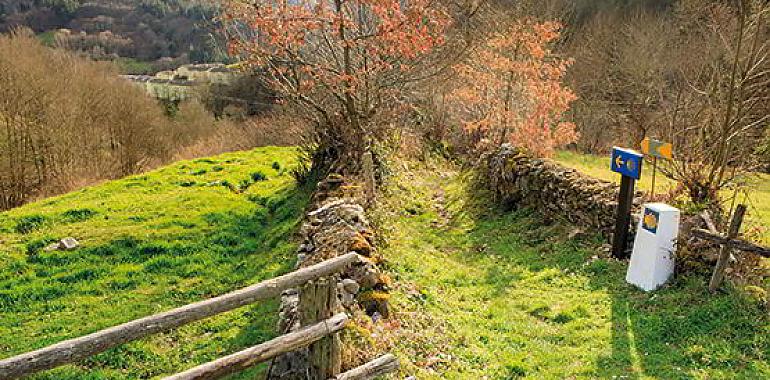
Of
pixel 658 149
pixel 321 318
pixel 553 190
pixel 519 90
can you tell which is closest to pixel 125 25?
pixel 519 90

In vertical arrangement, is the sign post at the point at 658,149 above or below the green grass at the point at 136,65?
below

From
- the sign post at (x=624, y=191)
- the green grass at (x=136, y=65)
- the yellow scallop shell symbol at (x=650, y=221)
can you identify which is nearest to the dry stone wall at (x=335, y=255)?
the yellow scallop shell symbol at (x=650, y=221)

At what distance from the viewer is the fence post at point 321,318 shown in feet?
15.4

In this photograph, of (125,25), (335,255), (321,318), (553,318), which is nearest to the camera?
(321,318)

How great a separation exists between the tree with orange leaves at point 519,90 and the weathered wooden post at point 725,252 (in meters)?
6.91

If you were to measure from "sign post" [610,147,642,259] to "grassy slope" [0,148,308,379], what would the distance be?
18.4ft

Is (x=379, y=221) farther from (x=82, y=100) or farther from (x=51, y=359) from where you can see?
(x=82, y=100)

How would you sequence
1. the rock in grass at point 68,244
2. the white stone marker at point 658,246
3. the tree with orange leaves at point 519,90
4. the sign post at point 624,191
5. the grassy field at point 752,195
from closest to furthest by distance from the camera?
the white stone marker at point 658,246, the sign post at point 624,191, the grassy field at point 752,195, the rock in grass at point 68,244, the tree with orange leaves at point 519,90

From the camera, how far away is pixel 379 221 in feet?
30.3

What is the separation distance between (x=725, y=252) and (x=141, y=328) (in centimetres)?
660

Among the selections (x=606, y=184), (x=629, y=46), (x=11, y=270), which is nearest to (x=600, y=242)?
(x=606, y=184)

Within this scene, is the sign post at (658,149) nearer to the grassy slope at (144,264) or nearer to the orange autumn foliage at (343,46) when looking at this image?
the orange autumn foliage at (343,46)

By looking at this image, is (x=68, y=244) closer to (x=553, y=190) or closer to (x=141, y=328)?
(x=141, y=328)

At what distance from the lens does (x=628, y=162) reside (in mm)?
8031
